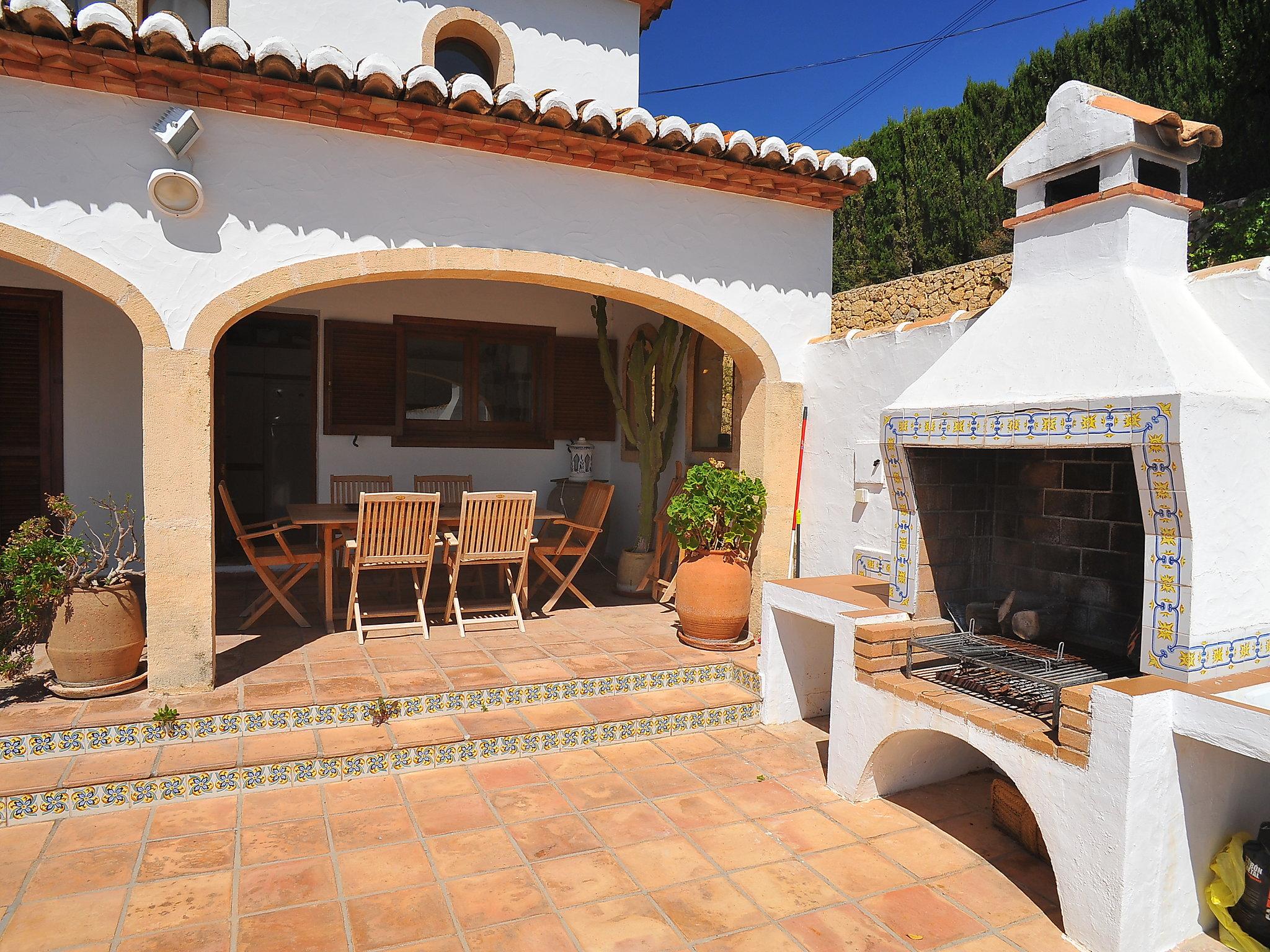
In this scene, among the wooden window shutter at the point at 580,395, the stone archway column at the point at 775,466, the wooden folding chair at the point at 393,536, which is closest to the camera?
the wooden folding chair at the point at 393,536

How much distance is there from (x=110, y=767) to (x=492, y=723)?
1820 millimetres

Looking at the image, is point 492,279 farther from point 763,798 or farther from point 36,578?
point 763,798

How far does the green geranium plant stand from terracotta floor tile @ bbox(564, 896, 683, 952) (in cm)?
291

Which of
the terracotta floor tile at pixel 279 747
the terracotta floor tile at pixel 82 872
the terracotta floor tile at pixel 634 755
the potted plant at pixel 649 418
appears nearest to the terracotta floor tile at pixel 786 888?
the terracotta floor tile at pixel 634 755

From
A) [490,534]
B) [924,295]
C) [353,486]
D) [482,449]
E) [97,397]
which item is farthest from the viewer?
[924,295]

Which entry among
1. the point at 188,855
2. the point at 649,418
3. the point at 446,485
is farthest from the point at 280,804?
the point at 649,418

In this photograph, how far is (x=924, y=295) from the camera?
33.9 feet

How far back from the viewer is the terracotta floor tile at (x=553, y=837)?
349 centimetres

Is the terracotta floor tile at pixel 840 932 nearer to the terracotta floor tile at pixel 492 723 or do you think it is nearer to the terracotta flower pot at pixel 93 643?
the terracotta floor tile at pixel 492 723

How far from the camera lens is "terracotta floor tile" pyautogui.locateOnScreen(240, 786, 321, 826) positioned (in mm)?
3686

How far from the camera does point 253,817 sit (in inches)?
145

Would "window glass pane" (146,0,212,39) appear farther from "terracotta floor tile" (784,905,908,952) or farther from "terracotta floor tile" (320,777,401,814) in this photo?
"terracotta floor tile" (784,905,908,952)

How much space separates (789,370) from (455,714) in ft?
11.0

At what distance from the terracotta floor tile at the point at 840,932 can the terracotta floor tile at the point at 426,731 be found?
6.70 ft
